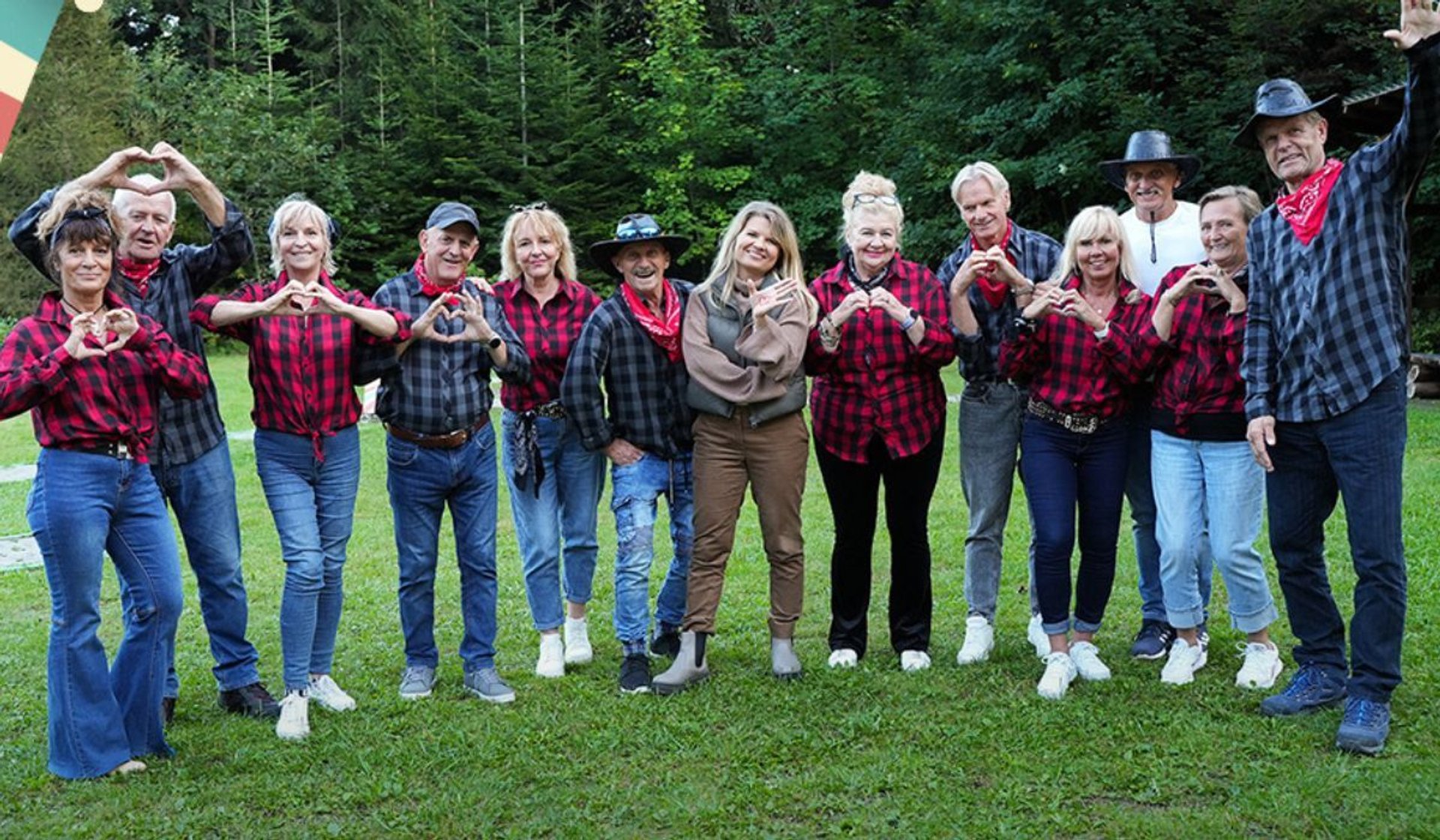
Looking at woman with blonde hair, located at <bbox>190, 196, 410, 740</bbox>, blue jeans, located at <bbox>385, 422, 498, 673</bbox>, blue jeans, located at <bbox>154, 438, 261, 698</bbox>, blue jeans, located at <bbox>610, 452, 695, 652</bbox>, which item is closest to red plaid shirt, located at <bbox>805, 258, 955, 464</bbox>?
blue jeans, located at <bbox>610, 452, 695, 652</bbox>

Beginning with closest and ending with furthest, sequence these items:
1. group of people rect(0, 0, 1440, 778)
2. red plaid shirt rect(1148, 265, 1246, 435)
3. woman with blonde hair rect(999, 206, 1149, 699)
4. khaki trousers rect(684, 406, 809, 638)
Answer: group of people rect(0, 0, 1440, 778) < red plaid shirt rect(1148, 265, 1246, 435) < woman with blonde hair rect(999, 206, 1149, 699) < khaki trousers rect(684, 406, 809, 638)

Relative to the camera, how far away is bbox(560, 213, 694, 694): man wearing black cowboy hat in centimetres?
Answer: 518

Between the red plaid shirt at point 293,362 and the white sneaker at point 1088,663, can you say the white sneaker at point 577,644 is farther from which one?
the white sneaker at point 1088,663

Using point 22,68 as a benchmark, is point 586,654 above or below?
below

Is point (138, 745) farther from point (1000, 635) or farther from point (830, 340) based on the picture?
point (1000, 635)

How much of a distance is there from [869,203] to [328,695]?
2.96 meters

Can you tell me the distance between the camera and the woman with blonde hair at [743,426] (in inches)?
199

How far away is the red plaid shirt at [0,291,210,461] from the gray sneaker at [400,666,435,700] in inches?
57.8

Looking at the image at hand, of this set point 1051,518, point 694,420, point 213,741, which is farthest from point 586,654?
point 1051,518

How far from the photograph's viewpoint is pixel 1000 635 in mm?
5809

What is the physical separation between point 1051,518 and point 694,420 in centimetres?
151

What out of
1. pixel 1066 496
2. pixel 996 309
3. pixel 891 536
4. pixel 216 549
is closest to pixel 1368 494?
pixel 1066 496

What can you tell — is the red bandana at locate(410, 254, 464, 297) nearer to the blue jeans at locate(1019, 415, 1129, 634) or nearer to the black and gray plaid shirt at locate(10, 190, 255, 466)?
the black and gray plaid shirt at locate(10, 190, 255, 466)

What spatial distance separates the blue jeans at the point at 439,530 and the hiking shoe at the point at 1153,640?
2.75 metres
